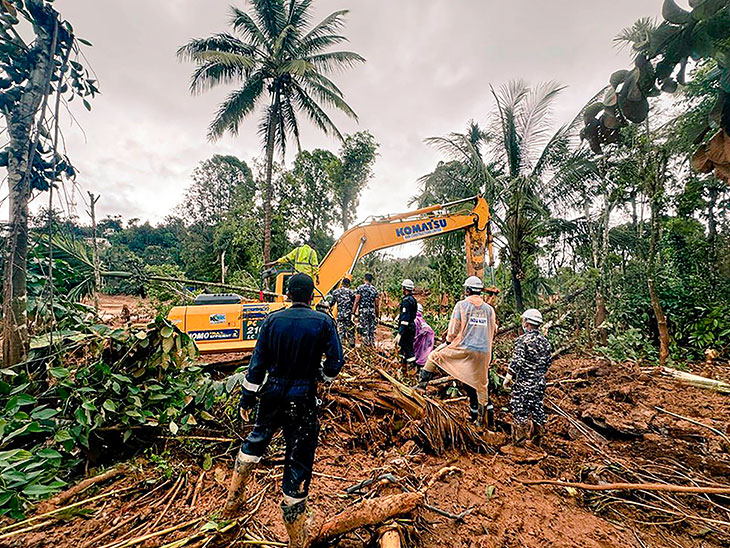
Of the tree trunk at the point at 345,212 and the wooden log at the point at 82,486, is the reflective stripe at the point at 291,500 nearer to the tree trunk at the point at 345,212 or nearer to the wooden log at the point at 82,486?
the wooden log at the point at 82,486

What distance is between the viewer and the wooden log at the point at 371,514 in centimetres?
215

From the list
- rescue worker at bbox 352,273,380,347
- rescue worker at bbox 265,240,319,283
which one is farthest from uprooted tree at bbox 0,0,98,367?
rescue worker at bbox 352,273,380,347

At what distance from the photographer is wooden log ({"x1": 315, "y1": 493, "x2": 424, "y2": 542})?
2154 millimetres

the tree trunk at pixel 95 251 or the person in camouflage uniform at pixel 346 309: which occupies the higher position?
the tree trunk at pixel 95 251

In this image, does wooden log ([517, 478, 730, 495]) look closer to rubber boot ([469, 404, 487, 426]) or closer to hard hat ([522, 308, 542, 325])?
rubber boot ([469, 404, 487, 426])

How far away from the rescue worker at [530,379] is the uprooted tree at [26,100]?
14.8ft

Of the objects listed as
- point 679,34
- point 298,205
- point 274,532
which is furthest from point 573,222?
point 298,205

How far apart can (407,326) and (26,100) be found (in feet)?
17.1

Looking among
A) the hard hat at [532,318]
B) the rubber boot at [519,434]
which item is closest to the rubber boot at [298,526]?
the rubber boot at [519,434]

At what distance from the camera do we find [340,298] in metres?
8.21

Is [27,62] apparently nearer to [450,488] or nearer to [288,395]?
[288,395]

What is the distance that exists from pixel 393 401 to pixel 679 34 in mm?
3824

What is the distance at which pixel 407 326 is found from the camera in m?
6.06

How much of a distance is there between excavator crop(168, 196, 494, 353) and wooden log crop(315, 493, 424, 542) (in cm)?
283
